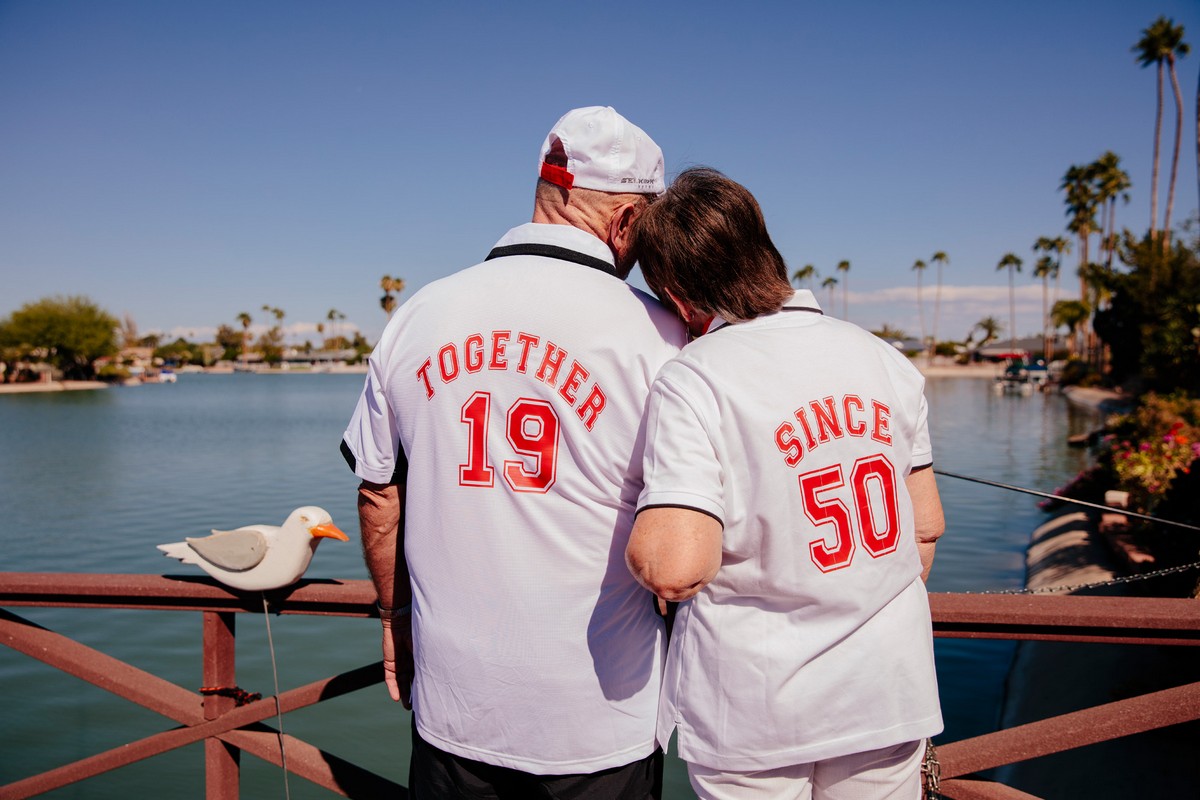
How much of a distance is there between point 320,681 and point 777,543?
1424 millimetres

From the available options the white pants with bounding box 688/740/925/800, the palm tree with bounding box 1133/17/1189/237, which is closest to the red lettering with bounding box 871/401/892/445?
the white pants with bounding box 688/740/925/800

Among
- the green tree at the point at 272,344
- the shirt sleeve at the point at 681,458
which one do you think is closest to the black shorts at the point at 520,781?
the shirt sleeve at the point at 681,458

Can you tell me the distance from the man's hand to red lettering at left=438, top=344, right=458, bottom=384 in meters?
0.59

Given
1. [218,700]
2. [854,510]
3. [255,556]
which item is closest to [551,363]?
[854,510]

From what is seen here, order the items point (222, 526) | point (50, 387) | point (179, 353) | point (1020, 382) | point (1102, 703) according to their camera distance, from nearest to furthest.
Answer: point (1102, 703), point (222, 526), point (1020, 382), point (50, 387), point (179, 353)

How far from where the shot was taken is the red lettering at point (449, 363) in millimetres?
1480

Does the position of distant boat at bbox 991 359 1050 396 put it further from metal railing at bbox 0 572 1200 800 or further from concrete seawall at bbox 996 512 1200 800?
metal railing at bbox 0 572 1200 800

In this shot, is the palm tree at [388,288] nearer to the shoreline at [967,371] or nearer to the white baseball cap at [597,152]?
the shoreline at [967,371]

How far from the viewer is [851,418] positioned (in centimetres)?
134

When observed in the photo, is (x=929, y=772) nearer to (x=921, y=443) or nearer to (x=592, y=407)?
(x=921, y=443)

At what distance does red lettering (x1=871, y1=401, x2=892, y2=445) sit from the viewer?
53.6 inches

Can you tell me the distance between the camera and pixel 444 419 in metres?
1.49

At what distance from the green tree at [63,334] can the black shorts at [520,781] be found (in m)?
86.5

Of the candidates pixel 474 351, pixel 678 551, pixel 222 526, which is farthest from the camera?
pixel 222 526
